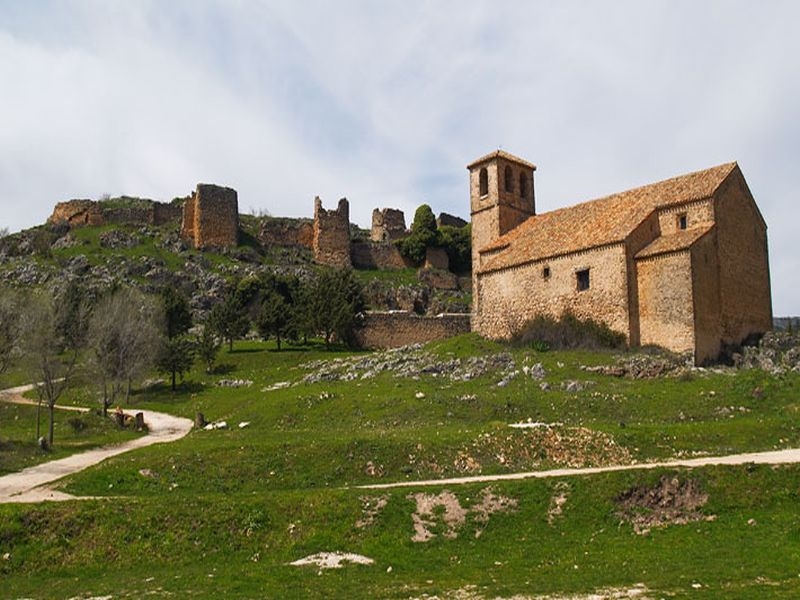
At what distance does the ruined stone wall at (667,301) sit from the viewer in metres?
31.9

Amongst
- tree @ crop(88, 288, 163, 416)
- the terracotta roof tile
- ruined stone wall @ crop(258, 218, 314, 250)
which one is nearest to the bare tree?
tree @ crop(88, 288, 163, 416)

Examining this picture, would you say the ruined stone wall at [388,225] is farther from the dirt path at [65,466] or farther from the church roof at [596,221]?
the dirt path at [65,466]

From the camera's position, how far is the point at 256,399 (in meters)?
33.8

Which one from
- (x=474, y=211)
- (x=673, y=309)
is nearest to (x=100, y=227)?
(x=474, y=211)

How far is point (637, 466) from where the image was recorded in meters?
18.0

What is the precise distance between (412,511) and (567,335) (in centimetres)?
2098

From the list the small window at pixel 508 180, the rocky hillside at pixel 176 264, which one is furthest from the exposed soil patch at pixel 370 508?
the rocky hillside at pixel 176 264

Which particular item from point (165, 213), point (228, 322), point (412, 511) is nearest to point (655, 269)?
point (412, 511)

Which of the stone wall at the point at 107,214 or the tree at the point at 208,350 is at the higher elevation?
the stone wall at the point at 107,214

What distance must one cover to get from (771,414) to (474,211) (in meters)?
25.4

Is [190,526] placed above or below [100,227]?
below

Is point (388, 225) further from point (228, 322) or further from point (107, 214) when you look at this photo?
point (228, 322)

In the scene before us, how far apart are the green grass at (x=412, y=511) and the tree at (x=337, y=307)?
24.1m

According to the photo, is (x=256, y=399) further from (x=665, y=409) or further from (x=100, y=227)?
(x=100, y=227)
